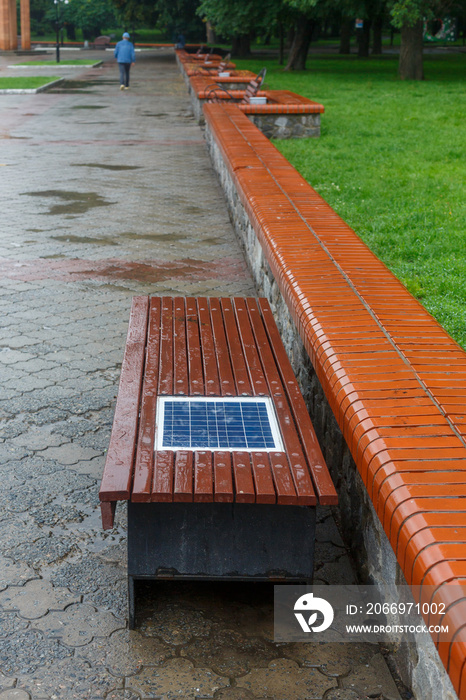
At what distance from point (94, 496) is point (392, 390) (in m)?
1.47

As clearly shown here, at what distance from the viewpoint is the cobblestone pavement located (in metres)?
2.58

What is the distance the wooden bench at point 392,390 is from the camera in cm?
201

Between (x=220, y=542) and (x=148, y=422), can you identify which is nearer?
(x=220, y=542)

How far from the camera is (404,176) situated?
31.9 ft

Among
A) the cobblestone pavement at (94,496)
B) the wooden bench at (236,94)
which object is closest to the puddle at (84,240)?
the cobblestone pavement at (94,496)

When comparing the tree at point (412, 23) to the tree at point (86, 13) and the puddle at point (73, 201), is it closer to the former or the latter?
the puddle at point (73, 201)

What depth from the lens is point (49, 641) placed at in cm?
269

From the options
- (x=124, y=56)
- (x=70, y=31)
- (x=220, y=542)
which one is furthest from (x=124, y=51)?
(x=70, y=31)

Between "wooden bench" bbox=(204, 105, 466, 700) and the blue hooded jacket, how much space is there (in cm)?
2082

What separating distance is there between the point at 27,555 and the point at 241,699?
3.58ft

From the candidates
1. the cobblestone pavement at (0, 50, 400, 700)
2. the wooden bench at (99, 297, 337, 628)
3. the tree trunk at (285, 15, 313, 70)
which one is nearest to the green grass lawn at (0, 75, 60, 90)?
the tree trunk at (285, 15, 313, 70)

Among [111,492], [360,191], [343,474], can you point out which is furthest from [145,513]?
[360,191]

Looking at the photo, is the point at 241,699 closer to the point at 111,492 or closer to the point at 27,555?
the point at 111,492

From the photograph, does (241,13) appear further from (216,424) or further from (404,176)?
(216,424)
